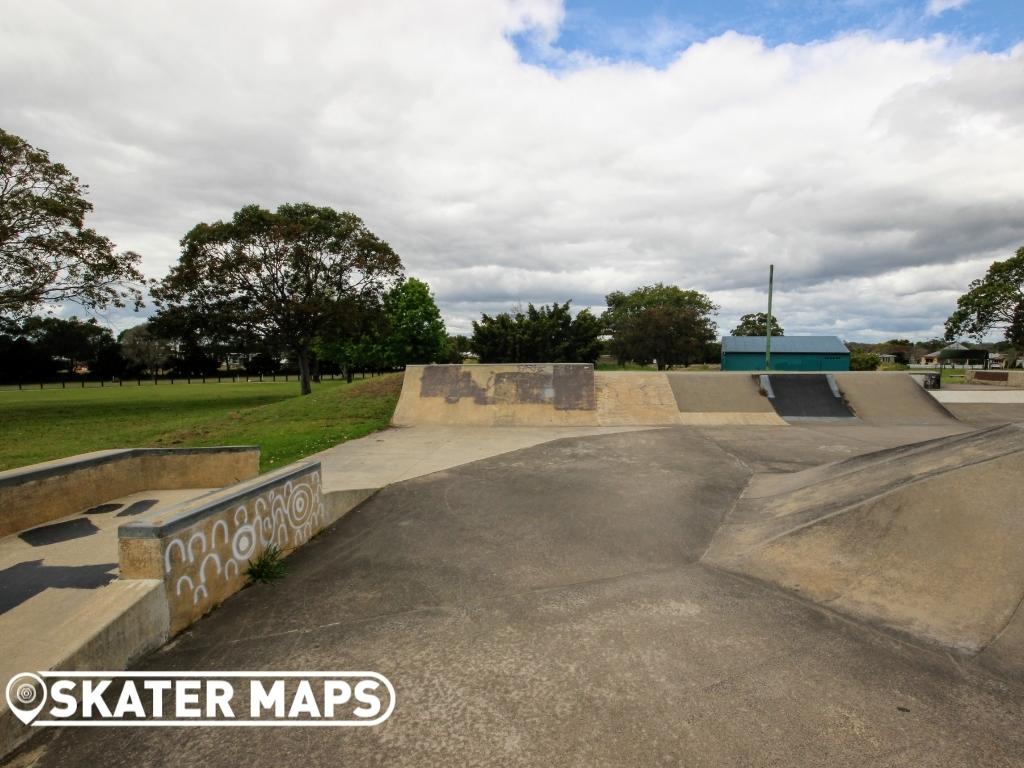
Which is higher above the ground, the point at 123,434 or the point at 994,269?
the point at 994,269

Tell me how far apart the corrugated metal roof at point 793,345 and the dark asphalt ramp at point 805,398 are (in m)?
Result: 31.8

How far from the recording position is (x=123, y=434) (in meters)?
14.3

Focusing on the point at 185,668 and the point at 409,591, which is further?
the point at 409,591

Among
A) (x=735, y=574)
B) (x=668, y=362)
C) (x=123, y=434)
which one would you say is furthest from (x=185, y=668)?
(x=668, y=362)

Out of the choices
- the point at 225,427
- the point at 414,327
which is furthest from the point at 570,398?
the point at 414,327

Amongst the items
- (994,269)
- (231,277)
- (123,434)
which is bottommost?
(123,434)

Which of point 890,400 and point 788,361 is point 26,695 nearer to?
point 890,400

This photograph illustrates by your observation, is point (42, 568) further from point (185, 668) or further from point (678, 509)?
point (678, 509)

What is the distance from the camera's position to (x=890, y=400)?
47.6 feet

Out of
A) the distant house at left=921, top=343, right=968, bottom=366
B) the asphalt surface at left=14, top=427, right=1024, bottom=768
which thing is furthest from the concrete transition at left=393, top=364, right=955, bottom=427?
the distant house at left=921, top=343, right=968, bottom=366

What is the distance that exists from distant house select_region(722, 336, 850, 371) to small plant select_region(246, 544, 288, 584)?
148ft

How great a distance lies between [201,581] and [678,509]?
4.82 meters

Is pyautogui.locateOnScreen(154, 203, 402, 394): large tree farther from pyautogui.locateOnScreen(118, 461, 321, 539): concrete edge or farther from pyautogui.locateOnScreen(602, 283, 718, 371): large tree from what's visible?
pyautogui.locateOnScreen(602, 283, 718, 371): large tree

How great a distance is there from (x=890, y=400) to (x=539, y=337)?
25.1 metres
